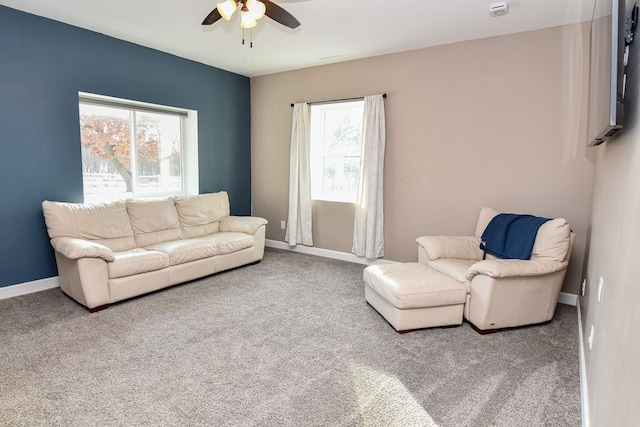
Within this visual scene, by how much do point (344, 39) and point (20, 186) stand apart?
3.51 m

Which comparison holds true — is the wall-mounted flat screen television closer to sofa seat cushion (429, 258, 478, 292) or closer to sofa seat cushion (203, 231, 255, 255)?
sofa seat cushion (429, 258, 478, 292)

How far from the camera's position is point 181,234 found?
4.55 meters

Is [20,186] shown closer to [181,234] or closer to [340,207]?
[181,234]

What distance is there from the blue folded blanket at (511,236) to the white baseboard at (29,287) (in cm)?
432

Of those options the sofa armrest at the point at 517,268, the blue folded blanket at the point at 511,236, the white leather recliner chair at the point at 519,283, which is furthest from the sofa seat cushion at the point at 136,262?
the blue folded blanket at the point at 511,236

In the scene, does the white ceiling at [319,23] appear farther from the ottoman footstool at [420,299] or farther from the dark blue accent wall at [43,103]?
the ottoman footstool at [420,299]

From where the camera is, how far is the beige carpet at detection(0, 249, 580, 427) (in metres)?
1.96

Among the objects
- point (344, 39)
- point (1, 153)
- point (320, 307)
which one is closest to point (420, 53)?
point (344, 39)

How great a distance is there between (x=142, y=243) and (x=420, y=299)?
306cm

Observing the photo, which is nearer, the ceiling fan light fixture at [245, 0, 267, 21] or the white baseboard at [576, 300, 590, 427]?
the white baseboard at [576, 300, 590, 427]

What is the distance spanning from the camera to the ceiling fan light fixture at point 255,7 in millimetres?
2443

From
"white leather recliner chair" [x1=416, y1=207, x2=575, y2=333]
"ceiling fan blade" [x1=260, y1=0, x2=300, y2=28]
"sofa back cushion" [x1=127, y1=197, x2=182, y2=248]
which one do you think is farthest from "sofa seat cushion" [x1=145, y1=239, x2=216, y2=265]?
"white leather recliner chair" [x1=416, y1=207, x2=575, y2=333]

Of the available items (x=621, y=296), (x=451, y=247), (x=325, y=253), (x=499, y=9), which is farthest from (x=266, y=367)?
(x=499, y=9)

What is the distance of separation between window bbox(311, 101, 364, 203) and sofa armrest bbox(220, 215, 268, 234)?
955mm
